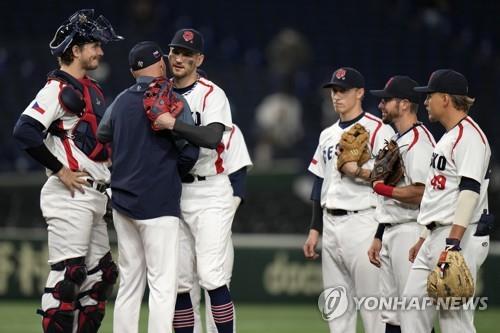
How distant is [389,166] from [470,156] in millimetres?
970

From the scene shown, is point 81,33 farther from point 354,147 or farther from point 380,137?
Answer: point 380,137

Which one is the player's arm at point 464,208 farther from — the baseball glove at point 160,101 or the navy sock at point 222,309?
the baseball glove at point 160,101

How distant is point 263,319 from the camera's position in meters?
11.2

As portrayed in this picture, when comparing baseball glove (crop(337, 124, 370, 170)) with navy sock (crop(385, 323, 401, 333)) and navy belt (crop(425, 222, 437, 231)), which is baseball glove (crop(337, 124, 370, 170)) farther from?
navy sock (crop(385, 323, 401, 333))

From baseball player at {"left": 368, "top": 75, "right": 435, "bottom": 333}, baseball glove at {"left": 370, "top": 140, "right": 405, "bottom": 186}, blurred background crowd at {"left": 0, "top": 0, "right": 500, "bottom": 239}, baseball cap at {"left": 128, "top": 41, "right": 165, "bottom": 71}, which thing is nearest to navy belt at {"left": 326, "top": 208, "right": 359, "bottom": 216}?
baseball player at {"left": 368, "top": 75, "right": 435, "bottom": 333}

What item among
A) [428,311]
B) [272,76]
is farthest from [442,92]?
[272,76]

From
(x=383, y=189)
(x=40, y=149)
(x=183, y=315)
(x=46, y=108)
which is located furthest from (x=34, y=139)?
(x=383, y=189)

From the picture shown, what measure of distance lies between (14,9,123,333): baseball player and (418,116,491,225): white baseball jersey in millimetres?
2319

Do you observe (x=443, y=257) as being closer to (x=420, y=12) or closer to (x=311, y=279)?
(x=311, y=279)

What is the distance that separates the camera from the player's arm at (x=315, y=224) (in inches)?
307

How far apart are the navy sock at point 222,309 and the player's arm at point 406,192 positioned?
4.01ft

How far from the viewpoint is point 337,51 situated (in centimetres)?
1555

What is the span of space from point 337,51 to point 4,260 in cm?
586

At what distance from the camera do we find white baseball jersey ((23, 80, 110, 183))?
7.18 meters
